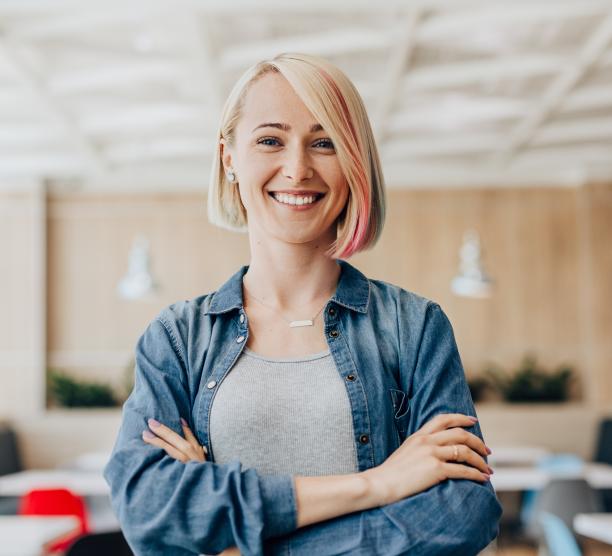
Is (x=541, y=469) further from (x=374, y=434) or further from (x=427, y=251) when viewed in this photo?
(x=374, y=434)

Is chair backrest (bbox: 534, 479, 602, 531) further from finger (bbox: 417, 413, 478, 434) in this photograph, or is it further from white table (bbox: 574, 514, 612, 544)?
finger (bbox: 417, 413, 478, 434)

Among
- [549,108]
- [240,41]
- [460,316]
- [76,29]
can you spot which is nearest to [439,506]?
[76,29]

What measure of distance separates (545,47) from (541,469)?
113 inches

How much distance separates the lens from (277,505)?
1154 millimetres

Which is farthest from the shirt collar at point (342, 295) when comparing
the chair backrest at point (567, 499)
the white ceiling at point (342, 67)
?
the white ceiling at point (342, 67)

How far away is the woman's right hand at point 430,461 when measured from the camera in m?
1.19

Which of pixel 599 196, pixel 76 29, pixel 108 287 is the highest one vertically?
pixel 76 29

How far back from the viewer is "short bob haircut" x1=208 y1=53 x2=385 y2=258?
3.98 feet

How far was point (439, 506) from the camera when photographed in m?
1.19

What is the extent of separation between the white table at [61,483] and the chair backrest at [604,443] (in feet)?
13.9

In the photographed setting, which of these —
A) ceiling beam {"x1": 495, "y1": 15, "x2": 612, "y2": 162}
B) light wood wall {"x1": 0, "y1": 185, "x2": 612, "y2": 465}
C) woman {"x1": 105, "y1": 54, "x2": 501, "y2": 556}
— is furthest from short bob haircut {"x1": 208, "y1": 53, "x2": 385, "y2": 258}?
light wood wall {"x1": 0, "y1": 185, "x2": 612, "y2": 465}

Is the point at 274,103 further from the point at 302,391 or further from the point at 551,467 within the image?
the point at 551,467

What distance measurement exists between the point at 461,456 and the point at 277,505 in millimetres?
274

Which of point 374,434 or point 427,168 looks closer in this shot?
point 374,434
